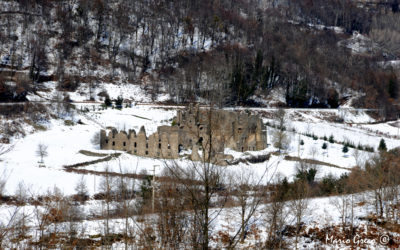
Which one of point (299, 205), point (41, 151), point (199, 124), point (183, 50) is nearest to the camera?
point (199, 124)

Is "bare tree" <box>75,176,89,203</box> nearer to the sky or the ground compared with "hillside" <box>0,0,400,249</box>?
nearer to the ground

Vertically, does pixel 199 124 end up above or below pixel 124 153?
above

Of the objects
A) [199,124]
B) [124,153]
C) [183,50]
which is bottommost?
[124,153]

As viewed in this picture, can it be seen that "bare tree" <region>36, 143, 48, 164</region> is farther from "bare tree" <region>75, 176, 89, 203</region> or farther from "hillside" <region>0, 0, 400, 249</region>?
"bare tree" <region>75, 176, 89, 203</region>

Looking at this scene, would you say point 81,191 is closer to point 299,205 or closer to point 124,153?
point 124,153

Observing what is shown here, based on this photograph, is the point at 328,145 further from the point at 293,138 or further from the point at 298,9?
the point at 298,9

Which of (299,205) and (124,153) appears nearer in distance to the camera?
(299,205)

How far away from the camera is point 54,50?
74.7 metres

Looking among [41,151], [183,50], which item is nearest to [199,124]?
[41,151]

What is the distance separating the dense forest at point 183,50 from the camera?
6756cm

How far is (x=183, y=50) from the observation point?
87.8 m

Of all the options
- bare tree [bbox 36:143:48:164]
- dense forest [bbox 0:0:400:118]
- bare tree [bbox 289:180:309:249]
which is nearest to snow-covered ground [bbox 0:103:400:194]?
bare tree [bbox 36:143:48:164]

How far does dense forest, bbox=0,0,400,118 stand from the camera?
222ft

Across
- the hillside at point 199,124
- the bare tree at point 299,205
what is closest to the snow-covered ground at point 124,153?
the hillside at point 199,124
